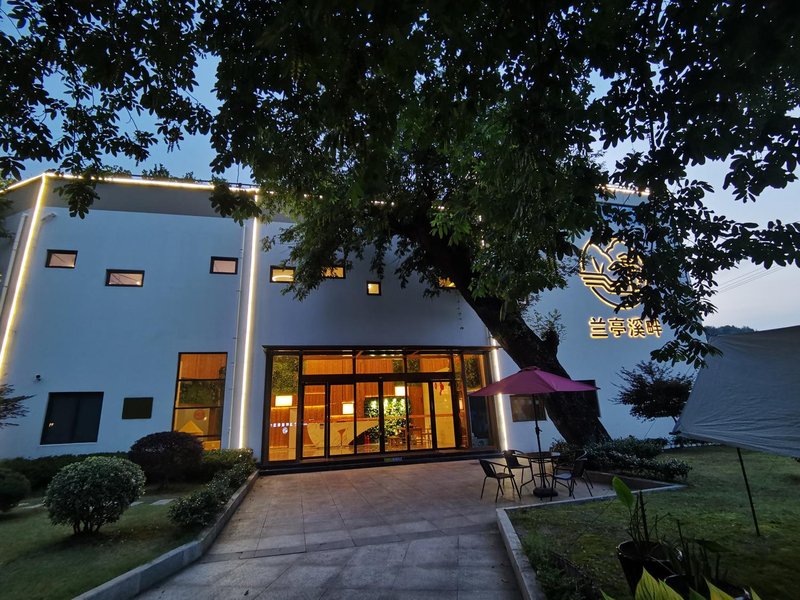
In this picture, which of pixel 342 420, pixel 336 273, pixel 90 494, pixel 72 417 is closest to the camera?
→ pixel 90 494

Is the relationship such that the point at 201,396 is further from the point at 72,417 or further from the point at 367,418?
the point at 367,418

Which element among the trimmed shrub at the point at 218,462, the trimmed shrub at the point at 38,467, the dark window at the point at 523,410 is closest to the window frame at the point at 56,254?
the trimmed shrub at the point at 38,467

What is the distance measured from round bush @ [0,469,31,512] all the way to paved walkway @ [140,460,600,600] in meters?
3.77

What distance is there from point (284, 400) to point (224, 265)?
4778 millimetres

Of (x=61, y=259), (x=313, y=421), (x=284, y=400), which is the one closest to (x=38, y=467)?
(x=284, y=400)

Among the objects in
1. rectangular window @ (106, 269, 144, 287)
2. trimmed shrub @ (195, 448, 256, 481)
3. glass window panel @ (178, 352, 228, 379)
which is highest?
rectangular window @ (106, 269, 144, 287)

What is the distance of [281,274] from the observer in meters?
12.9

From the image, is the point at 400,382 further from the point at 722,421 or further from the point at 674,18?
the point at 674,18

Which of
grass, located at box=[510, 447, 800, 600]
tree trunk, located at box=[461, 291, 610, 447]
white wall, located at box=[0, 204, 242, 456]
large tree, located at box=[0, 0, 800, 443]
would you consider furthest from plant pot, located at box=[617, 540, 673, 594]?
white wall, located at box=[0, 204, 242, 456]

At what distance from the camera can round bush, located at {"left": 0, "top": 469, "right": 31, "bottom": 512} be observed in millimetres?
6562

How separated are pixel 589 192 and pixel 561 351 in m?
11.3

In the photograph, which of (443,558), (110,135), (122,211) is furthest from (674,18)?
(122,211)

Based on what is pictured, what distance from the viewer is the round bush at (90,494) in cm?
494

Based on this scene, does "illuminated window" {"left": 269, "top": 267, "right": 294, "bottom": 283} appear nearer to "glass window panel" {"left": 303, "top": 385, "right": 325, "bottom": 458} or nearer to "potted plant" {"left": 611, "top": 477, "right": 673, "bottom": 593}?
"glass window panel" {"left": 303, "top": 385, "right": 325, "bottom": 458}
